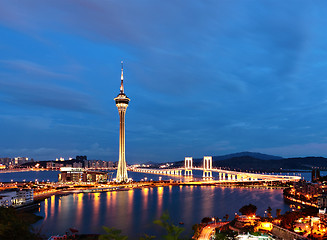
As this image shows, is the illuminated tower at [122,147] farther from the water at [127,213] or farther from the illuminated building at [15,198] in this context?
the illuminated building at [15,198]

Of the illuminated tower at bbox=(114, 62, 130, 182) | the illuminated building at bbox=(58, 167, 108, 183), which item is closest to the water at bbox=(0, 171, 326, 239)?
the illuminated tower at bbox=(114, 62, 130, 182)

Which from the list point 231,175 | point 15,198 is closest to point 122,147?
point 15,198

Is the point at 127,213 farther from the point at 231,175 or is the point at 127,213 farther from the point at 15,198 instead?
the point at 231,175

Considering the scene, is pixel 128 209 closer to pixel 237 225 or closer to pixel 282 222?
pixel 237 225

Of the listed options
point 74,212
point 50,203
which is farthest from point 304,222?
point 50,203

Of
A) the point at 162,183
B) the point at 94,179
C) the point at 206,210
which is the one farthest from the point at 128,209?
the point at 94,179

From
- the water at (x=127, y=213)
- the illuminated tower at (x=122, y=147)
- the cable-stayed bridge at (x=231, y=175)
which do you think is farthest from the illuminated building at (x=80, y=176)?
the cable-stayed bridge at (x=231, y=175)

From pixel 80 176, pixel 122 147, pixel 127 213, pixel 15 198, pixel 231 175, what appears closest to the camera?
pixel 127 213

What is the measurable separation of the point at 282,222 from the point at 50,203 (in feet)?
72.0

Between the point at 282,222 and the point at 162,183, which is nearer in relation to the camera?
the point at 282,222

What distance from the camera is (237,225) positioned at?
57.7 feet

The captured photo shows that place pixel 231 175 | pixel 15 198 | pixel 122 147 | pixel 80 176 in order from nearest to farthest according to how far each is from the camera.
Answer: pixel 15 198 < pixel 122 147 < pixel 80 176 < pixel 231 175

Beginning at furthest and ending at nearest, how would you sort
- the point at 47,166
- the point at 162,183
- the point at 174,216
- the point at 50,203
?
the point at 47,166
the point at 162,183
the point at 50,203
the point at 174,216

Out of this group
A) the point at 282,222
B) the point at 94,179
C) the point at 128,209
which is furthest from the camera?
the point at 94,179
